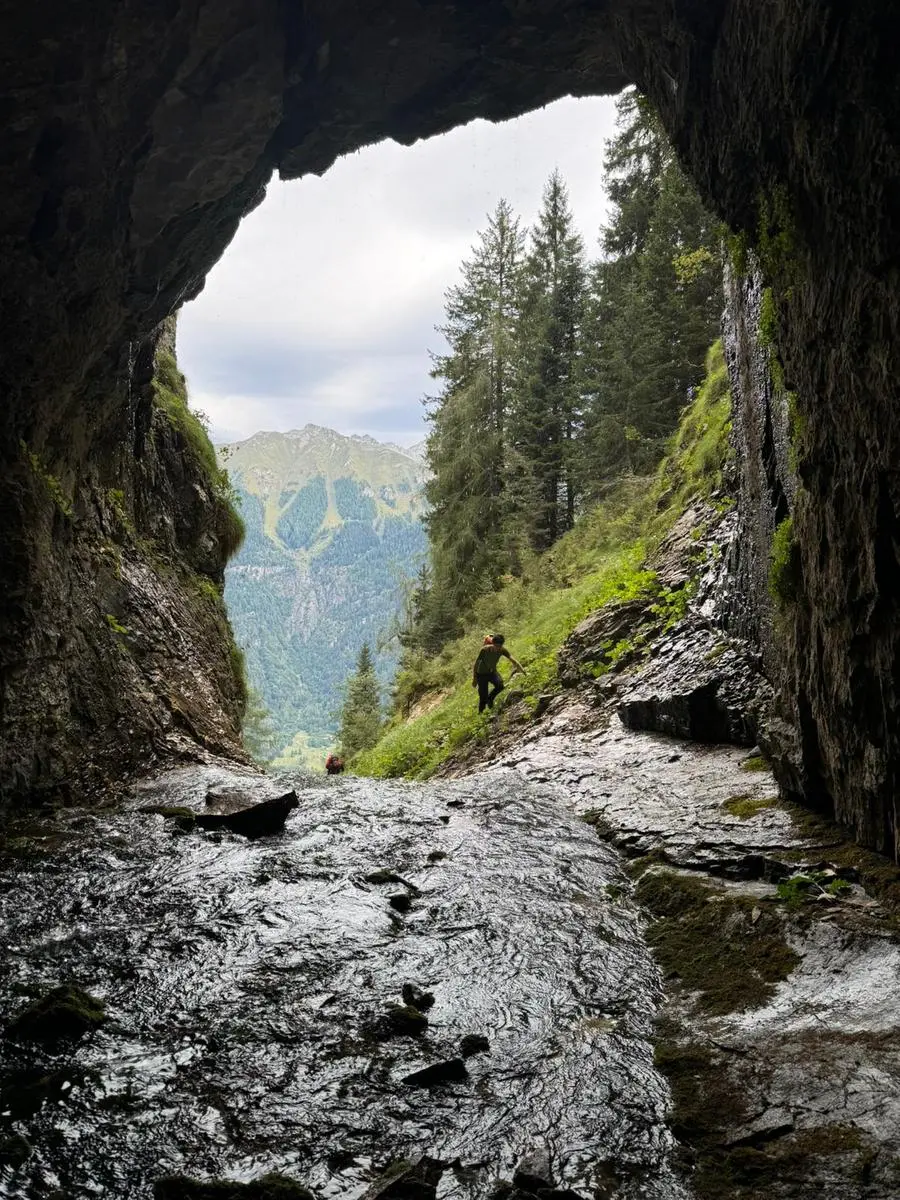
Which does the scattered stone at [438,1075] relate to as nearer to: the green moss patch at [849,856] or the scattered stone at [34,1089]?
the scattered stone at [34,1089]

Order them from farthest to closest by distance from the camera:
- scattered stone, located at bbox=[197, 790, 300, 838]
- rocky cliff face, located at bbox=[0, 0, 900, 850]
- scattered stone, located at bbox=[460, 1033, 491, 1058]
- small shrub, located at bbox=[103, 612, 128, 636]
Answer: small shrub, located at bbox=[103, 612, 128, 636], scattered stone, located at bbox=[197, 790, 300, 838], rocky cliff face, located at bbox=[0, 0, 900, 850], scattered stone, located at bbox=[460, 1033, 491, 1058]

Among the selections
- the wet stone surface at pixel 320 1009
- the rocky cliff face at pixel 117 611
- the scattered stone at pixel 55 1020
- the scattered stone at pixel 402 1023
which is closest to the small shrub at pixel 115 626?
the rocky cliff face at pixel 117 611

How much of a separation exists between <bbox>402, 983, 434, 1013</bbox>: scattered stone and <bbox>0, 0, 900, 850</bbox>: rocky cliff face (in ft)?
11.7

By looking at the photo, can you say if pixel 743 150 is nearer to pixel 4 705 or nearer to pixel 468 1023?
pixel 468 1023

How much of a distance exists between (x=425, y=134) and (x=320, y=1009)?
1118 cm

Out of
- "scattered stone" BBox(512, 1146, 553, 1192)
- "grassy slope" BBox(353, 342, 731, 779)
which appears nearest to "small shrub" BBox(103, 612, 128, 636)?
"grassy slope" BBox(353, 342, 731, 779)

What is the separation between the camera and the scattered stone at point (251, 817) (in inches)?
333

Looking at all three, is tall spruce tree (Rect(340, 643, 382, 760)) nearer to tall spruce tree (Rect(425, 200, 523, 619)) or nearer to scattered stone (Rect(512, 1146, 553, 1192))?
tall spruce tree (Rect(425, 200, 523, 619))

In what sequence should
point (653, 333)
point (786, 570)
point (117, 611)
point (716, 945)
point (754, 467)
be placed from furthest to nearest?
point (653, 333) → point (117, 611) → point (754, 467) → point (786, 570) → point (716, 945)

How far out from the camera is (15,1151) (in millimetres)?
3258

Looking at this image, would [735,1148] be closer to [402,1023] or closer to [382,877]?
[402,1023]

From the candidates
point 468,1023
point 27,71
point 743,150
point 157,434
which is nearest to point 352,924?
point 468,1023

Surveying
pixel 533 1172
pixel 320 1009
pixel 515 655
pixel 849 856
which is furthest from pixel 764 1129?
pixel 515 655

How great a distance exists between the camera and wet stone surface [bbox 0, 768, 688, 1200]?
3410 millimetres
